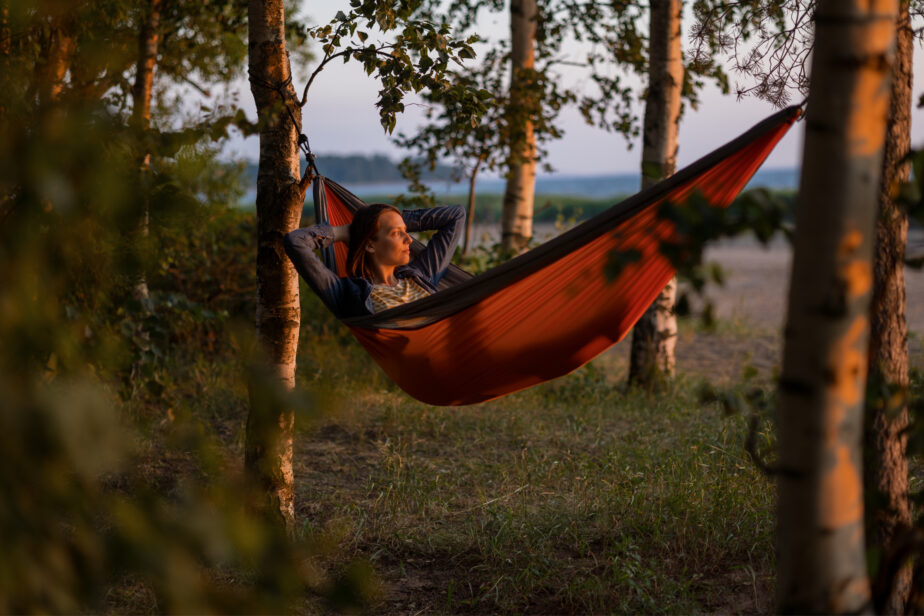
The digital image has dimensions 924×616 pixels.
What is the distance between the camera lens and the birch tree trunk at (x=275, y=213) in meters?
2.35

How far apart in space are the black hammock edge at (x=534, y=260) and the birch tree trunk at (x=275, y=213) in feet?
0.64

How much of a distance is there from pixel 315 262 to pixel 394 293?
597 mm

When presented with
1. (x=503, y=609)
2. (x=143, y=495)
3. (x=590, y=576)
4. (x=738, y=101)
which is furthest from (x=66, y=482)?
(x=738, y=101)

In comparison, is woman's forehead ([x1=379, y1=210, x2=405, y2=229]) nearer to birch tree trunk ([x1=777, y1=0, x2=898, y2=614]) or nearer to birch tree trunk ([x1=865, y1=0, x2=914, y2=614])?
birch tree trunk ([x1=865, y1=0, x2=914, y2=614])

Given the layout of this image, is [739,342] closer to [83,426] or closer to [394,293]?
[394,293]

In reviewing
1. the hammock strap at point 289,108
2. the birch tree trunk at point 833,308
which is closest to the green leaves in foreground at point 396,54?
the hammock strap at point 289,108

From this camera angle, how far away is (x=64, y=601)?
2.50 ft

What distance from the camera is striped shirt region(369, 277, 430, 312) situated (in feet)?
9.60

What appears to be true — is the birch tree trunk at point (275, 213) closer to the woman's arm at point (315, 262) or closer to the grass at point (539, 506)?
the woman's arm at point (315, 262)

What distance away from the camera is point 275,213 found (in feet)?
7.91

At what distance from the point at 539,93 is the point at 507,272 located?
2.63m

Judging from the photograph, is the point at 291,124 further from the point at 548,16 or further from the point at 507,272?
the point at 548,16

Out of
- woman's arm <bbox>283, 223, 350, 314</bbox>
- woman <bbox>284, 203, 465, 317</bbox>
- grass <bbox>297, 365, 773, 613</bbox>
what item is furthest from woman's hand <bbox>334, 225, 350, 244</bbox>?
grass <bbox>297, 365, 773, 613</bbox>

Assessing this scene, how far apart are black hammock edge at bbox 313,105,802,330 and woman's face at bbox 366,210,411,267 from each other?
0.55 meters
